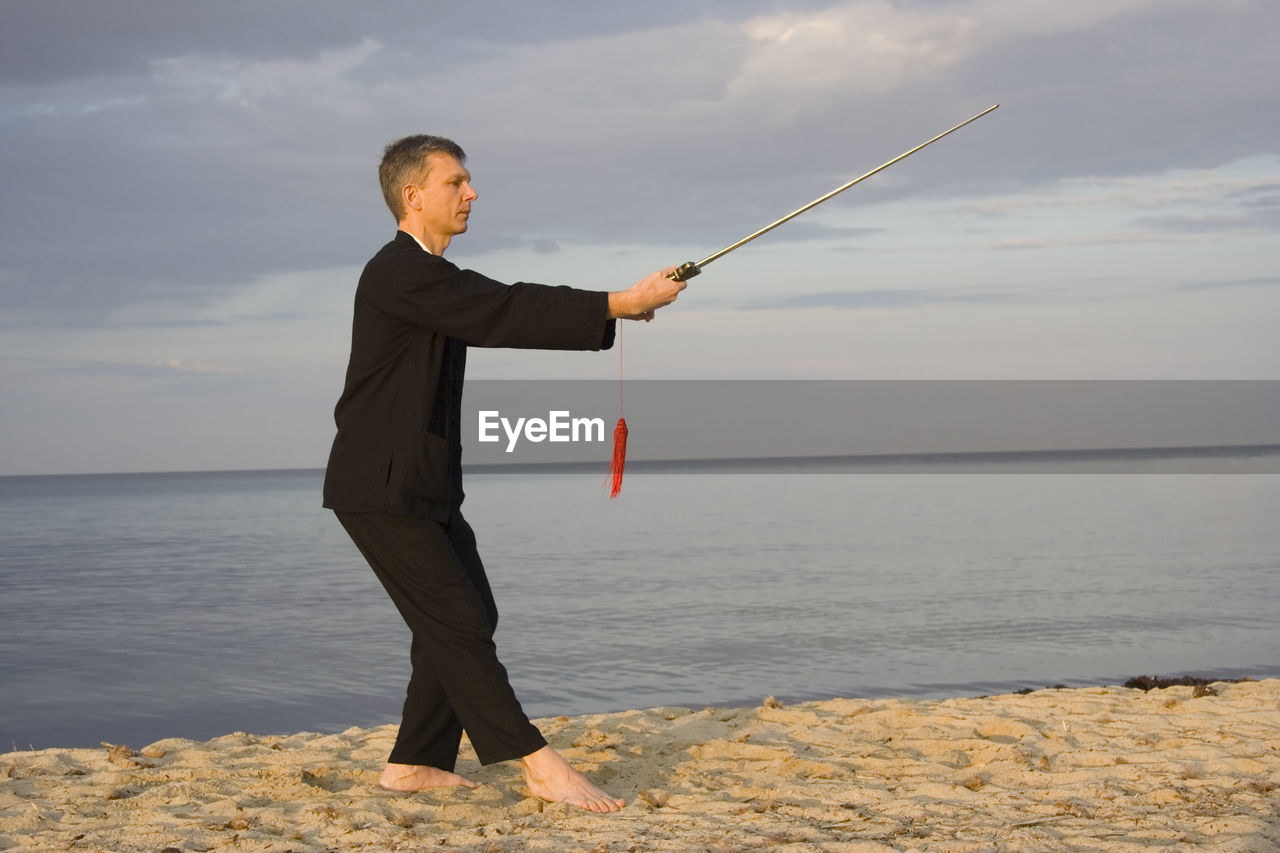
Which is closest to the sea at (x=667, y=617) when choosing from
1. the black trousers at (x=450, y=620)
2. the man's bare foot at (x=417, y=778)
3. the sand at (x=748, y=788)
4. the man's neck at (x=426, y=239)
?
the sand at (x=748, y=788)

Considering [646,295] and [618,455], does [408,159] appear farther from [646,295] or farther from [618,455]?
[618,455]

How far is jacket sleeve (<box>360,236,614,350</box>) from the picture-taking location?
10.4 ft

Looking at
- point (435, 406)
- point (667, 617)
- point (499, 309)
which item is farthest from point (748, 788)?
point (667, 617)

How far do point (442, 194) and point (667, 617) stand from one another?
20.6ft

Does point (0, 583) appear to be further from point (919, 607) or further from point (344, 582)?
point (919, 607)

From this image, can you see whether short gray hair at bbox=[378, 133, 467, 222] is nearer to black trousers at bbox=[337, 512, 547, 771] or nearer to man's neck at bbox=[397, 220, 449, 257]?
man's neck at bbox=[397, 220, 449, 257]

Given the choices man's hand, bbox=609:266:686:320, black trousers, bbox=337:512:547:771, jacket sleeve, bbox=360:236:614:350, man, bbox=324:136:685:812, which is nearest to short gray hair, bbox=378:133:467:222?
man, bbox=324:136:685:812

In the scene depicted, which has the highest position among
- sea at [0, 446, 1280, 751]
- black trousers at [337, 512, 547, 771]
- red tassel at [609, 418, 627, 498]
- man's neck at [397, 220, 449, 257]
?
man's neck at [397, 220, 449, 257]

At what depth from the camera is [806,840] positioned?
297cm

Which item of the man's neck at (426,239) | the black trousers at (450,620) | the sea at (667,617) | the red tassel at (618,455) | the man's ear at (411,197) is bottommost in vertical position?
the sea at (667,617)

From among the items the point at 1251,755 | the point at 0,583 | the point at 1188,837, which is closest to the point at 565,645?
the point at 1251,755

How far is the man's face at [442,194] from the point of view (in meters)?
3.39

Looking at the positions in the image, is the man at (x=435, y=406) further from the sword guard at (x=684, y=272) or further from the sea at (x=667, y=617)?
the sea at (x=667, y=617)

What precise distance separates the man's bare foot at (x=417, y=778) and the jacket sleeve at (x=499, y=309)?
137cm
